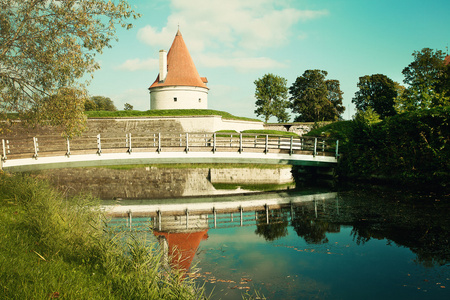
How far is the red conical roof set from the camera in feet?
131

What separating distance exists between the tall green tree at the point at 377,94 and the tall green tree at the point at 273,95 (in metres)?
12.3

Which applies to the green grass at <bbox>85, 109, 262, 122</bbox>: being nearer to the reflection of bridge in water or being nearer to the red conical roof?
the red conical roof

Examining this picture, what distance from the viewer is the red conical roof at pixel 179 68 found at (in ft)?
131

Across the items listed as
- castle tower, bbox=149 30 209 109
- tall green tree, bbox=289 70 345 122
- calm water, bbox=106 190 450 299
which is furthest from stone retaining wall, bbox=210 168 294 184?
tall green tree, bbox=289 70 345 122

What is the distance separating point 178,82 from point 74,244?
35.2 m

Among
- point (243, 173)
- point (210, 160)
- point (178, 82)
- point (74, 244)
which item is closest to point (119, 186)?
point (210, 160)

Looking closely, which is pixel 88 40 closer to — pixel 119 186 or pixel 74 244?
pixel 74 244

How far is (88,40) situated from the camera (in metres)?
11.2

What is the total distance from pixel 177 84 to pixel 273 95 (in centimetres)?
2358

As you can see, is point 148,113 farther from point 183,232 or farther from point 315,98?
point 315,98

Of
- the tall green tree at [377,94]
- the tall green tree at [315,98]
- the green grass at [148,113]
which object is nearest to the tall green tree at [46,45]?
the green grass at [148,113]

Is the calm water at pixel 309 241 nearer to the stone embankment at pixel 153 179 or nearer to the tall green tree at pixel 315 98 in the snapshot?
the stone embankment at pixel 153 179

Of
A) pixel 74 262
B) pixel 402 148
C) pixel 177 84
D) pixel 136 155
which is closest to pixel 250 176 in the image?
pixel 136 155

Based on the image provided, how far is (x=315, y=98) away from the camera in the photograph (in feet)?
187
